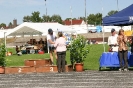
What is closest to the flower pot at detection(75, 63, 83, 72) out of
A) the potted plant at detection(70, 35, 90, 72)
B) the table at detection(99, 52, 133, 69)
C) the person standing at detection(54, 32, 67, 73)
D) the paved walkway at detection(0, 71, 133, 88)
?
the potted plant at detection(70, 35, 90, 72)

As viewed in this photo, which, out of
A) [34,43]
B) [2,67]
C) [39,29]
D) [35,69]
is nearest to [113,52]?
[35,69]

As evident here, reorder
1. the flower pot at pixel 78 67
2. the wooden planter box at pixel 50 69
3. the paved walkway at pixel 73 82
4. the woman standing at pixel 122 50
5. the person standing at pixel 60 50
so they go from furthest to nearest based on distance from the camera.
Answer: the flower pot at pixel 78 67, the wooden planter box at pixel 50 69, the woman standing at pixel 122 50, the person standing at pixel 60 50, the paved walkway at pixel 73 82

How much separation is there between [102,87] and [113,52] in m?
6.21

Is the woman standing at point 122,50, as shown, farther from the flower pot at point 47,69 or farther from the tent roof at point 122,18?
the flower pot at point 47,69

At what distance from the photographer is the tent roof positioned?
17.2 m

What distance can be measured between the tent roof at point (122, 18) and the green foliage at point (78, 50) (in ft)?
5.00

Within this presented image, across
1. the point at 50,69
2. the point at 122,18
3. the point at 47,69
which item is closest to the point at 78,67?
the point at 50,69

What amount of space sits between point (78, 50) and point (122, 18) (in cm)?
262

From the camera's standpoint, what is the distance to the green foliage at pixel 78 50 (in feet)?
61.6

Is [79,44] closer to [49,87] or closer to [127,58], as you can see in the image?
[127,58]

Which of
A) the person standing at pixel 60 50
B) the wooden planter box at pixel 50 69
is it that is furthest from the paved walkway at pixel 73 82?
the wooden planter box at pixel 50 69

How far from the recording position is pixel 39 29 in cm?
3850

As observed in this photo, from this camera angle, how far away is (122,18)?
1753 cm

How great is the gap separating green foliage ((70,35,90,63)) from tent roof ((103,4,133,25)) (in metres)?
1.52
